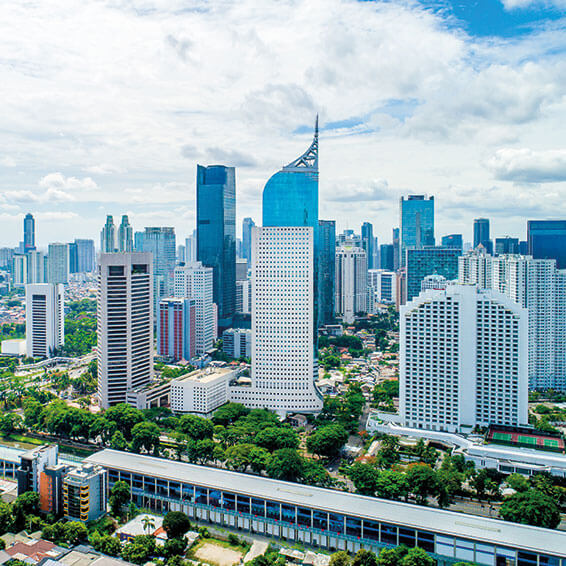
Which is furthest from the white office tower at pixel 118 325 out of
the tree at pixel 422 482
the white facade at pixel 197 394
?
the tree at pixel 422 482

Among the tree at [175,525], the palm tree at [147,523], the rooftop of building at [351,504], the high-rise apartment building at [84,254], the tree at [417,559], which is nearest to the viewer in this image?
the tree at [417,559]

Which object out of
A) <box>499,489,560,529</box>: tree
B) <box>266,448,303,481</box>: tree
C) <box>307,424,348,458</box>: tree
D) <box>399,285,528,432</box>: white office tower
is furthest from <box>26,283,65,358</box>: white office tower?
<box>499,489,560,529</box>: tree

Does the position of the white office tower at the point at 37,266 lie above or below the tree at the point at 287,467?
above

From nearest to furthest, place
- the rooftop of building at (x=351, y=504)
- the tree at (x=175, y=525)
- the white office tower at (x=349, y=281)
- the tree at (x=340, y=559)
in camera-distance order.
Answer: the tree at (x=340, y=559) → the rooftop of building at (x=351, y=504) → the tree at (x=175, y=525) → the white office tower at (x=349, y=281)

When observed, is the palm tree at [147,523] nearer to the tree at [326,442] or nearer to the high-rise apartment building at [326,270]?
the tree at [326,442]

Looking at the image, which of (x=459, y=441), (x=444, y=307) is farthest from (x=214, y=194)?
(x=459, y=441)

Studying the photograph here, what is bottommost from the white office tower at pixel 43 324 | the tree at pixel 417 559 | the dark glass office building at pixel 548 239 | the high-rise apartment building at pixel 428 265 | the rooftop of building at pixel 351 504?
the tree at pixel 417 559

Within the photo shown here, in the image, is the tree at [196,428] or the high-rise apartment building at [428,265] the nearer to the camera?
the tree at [196,428]

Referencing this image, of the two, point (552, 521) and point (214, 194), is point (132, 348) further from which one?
point (214, 194)
